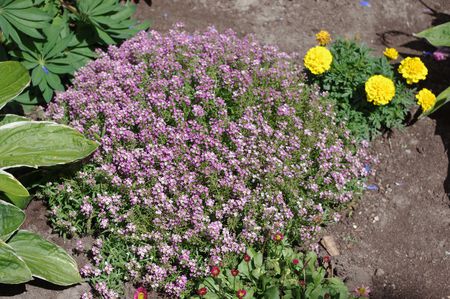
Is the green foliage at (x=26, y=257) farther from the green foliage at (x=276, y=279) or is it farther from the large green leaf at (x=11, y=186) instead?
the green foliage at (x=276, y=279)

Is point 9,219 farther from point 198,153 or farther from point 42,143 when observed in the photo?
point 198,153

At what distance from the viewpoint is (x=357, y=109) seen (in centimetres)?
471

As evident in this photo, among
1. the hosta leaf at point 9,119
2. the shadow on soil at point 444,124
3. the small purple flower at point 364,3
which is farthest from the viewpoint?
the small purple flower at point 364,3

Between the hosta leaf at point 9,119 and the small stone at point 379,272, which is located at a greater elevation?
the hosta leaf at point 9,119

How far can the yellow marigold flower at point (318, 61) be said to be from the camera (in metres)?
4.55

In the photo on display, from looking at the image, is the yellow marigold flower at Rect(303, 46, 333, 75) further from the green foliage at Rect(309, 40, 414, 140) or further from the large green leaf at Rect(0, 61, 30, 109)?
the large green leaf at Rect(0, 61, 30, 109)

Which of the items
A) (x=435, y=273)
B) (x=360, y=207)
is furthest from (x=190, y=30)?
(x=435, y=273)

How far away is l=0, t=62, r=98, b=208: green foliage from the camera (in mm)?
3811

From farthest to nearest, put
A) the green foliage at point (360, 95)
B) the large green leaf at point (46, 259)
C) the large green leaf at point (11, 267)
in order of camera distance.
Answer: the green foliage at point (360, 95) < the large green leaf at point (46, 259) < the large green leaf at point (11, 267)

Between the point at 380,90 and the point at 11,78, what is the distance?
2729mm

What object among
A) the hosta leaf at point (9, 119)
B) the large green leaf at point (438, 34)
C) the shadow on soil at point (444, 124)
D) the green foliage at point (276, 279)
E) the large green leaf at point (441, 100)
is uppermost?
the hosta leaf at point (9, 119)

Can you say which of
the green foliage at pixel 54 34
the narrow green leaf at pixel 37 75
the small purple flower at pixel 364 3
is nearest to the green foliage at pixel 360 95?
the small purple flower at pixel 364 3

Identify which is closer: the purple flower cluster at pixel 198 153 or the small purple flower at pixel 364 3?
the purple flower cluster at pixel 198 153

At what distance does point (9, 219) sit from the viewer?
3.62 metres
